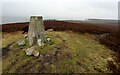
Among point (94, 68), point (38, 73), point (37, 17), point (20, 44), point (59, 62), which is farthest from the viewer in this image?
point (20, 44)

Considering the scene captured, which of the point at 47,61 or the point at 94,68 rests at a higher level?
the point at 47,61

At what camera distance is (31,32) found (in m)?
6.16

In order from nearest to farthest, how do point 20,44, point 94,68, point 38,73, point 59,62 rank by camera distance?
point 38,73 < point 94,68 < point 59,62 < point 20,44

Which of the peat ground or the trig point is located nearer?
the trig point

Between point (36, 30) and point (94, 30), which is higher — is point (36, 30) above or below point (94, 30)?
below

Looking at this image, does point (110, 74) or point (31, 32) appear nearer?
point (110, 74)

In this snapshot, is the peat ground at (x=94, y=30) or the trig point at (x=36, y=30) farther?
the peat ground at (x=94, y=30)

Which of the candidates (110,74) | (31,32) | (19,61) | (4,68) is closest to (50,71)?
(19,61)

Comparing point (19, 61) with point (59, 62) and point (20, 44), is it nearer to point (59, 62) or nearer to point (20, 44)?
point (20, 44)

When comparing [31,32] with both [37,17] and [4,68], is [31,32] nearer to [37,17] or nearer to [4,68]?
[37,17]

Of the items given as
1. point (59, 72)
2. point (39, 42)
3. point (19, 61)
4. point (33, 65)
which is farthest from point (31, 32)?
point (59, 72)

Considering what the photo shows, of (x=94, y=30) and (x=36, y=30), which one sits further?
(x=94, y=30)

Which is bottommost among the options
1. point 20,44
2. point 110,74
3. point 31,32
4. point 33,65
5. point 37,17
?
point 110,74

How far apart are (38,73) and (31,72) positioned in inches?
19.0
